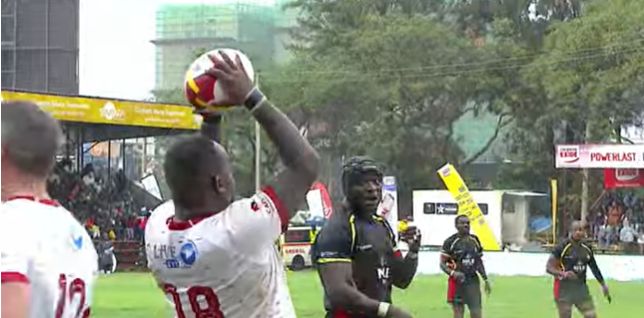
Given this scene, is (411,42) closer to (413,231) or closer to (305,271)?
(305,271)

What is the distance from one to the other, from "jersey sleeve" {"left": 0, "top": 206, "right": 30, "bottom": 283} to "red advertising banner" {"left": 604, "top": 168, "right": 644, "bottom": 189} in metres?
40.7

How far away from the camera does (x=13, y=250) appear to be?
10.0 feet

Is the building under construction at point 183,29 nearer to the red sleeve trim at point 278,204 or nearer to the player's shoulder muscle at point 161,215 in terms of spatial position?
the player's shoulder muscle at point 161,215

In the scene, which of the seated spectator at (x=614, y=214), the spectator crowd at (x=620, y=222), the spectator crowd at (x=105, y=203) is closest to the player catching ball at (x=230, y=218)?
the spectator crowd at (x=105, y=203)

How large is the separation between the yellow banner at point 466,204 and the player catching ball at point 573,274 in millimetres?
19728

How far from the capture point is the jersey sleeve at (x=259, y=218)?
3.84m

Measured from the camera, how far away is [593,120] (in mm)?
45062

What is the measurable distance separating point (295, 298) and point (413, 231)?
15.9 m

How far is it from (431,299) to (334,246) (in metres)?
16.7

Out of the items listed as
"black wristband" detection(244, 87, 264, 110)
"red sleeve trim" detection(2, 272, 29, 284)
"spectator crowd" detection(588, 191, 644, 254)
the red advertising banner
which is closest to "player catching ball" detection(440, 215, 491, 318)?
"black wristband" detection(244, 87, 264, 110)

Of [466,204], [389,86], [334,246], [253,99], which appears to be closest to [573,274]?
[334,246]

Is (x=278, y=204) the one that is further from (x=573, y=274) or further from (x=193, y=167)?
(x=573, y=274)

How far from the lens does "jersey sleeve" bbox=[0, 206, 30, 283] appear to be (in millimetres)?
2993

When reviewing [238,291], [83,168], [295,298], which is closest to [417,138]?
[83,168]
